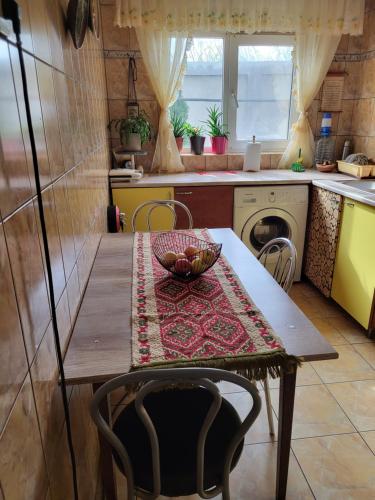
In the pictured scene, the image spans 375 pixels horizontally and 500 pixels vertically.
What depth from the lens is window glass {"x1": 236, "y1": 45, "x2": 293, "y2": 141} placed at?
322 cm

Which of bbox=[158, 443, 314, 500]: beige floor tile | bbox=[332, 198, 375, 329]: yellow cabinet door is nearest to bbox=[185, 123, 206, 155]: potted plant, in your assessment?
bbox=[332, 198, 375, 329]: yellow cabinet door

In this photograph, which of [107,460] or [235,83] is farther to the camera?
[235,83]

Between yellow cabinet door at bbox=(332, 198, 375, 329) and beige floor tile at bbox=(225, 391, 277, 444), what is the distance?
1.01 m

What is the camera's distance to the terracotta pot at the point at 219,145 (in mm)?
3281

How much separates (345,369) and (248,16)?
260cm

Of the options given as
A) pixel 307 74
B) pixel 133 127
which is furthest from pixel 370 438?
Result: pixel 307 74

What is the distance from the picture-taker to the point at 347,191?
8.09ft

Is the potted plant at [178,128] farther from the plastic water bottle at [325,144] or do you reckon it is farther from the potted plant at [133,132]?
the plastic water bottle at [325,144]

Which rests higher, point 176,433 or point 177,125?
point 177,125

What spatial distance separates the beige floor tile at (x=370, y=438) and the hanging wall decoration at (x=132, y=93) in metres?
2.66

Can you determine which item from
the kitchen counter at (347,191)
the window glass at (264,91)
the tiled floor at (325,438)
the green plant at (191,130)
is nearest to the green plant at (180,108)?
the green plant at (191,130)

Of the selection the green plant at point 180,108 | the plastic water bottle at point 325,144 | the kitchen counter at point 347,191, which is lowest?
the kitchen counter at point 347,191

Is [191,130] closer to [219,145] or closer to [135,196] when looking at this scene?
[219,145]

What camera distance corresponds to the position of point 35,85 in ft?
2.83
